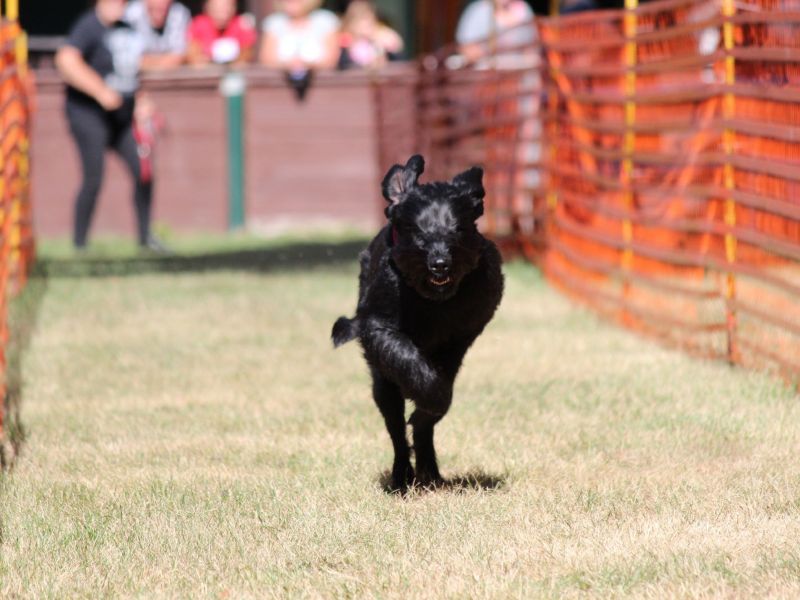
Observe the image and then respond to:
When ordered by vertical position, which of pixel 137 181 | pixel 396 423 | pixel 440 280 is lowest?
pixel 137 181

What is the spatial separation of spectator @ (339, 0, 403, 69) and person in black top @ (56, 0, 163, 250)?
3.46m

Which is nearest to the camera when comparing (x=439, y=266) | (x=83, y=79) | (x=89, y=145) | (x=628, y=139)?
(x=439, y=266)

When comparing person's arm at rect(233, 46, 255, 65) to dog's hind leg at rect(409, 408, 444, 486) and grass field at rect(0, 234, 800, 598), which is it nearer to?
grass field at rect(0, 234, 800, 598)

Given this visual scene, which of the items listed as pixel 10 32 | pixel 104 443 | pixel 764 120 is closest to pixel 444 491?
pixel 104 443

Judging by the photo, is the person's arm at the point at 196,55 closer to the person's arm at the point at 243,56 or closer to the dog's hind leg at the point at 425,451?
the person's arm at the point at 243,56

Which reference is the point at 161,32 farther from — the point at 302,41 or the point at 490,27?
the point at 490,27

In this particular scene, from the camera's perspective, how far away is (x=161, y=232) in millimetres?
17531

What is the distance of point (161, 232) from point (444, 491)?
12.2m

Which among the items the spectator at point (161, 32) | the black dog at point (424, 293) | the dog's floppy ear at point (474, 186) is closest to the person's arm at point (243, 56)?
the spectator at point (161, 32)

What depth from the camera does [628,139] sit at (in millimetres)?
10305

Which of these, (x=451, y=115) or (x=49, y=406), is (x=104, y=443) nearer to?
(x=49, y=406)

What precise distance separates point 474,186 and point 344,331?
68cm

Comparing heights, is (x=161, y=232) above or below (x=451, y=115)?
below

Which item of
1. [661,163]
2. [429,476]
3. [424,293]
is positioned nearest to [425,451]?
[429,476]
